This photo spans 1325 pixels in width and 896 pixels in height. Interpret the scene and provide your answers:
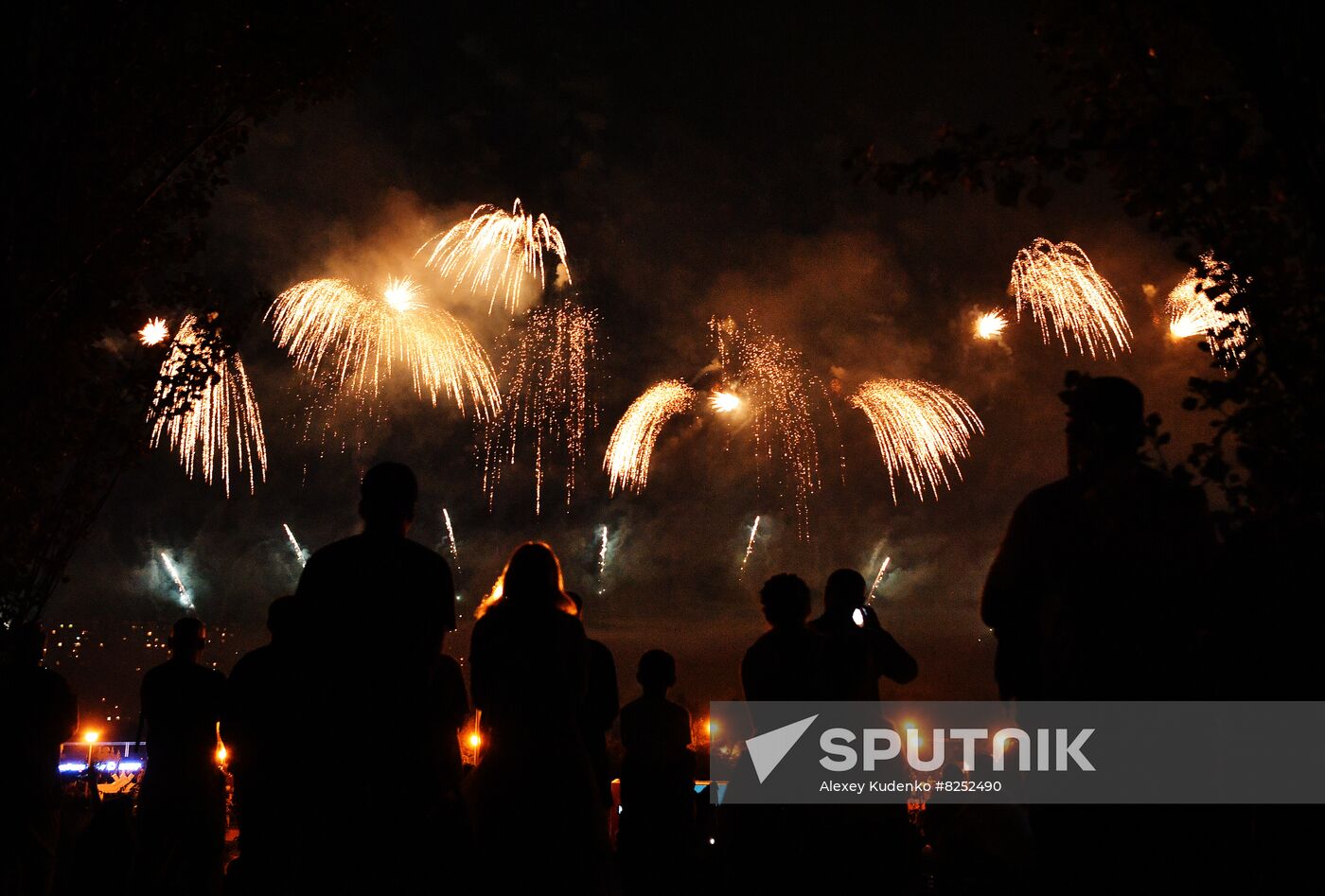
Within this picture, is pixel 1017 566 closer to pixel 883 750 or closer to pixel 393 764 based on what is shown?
pixel 883 750

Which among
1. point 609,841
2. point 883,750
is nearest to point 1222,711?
point 883,750

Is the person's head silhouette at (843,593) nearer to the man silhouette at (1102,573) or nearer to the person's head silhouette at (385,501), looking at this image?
the man silhouette at (1102,573)

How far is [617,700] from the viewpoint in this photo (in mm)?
5539

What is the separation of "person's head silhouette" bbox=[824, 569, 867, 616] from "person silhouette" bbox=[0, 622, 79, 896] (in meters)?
5.47

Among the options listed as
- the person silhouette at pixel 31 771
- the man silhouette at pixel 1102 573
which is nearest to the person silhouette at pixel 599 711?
the man silhouette at pixel 1102 573

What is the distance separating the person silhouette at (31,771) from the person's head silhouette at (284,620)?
1.94 metres

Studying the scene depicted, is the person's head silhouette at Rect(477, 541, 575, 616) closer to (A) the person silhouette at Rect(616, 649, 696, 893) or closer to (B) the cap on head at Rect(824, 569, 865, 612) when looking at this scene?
(B) the cap on head at Rect(824, 569, 865, 612)

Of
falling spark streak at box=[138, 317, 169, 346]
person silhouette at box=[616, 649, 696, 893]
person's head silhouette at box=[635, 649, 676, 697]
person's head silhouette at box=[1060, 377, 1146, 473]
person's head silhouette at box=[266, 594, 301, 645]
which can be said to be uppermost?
falling spark streak at box=[138, 317, 169, 346]

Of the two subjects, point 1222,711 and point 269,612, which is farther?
point 269,612

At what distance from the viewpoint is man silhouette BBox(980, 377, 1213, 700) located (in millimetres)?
3254

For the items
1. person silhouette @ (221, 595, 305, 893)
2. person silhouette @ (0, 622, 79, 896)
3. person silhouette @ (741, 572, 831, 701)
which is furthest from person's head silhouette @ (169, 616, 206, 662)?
person silhouette @ (741, 572, 831, 701)

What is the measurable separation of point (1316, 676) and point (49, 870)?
7.38 m

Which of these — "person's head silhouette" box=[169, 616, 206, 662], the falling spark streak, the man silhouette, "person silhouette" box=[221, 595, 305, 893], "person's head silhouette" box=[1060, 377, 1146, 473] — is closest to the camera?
the man silhouette

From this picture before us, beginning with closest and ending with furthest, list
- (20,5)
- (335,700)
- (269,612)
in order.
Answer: (335,700)
(269,612)
(20,5)
